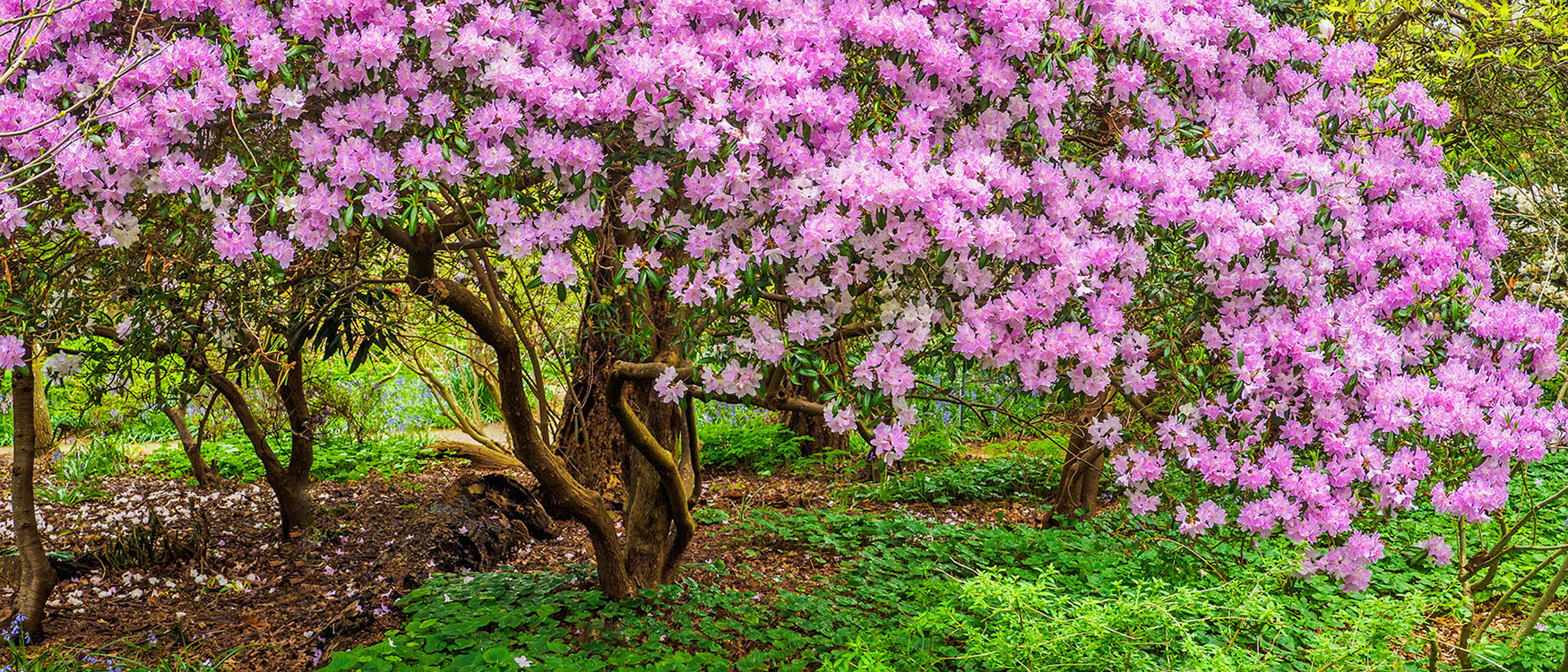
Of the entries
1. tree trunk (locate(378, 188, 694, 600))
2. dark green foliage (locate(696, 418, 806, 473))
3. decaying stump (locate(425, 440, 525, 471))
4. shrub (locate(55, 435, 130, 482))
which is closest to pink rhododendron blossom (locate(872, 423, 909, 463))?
tree trunk (locate(378, 188, 694, 600))

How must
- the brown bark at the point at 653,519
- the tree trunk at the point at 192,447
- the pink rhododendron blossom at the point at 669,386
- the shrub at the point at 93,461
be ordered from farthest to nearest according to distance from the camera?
the shrub at the point at 93,461, the tree trunk at the point at 192,447, the brown bark at the point at 653,519, the pink rhododendron blossom at the point at 669,386

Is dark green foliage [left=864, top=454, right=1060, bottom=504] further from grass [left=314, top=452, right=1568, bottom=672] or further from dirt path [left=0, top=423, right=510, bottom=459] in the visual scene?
dirt path [left=0, top=423, right=510, bottom=459]

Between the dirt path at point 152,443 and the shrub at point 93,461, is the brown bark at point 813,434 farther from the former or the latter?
the shrub at point 93,461

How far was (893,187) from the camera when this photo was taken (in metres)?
2.26

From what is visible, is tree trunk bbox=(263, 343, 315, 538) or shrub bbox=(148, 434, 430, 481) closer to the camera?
tree trunk bbox=(263, 343, 315, 538)

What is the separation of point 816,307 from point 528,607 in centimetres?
220

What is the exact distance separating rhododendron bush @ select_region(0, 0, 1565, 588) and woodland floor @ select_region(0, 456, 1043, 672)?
7.07 feet

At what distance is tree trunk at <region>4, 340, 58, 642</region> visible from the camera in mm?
3906

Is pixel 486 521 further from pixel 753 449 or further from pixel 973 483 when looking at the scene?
pixel 973 483

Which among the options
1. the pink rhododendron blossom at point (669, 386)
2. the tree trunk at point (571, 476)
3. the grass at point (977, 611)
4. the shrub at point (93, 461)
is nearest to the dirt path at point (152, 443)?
the shrub at point (93, 461)

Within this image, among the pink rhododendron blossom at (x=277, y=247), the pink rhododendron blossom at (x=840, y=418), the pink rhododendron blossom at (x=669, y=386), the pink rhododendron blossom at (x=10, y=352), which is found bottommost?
the pink rhododendron blossom at (x=840, y=418)

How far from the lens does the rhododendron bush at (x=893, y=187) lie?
2.40 metres

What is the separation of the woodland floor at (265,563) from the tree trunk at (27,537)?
18 cm

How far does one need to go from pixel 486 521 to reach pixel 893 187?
4.20m
